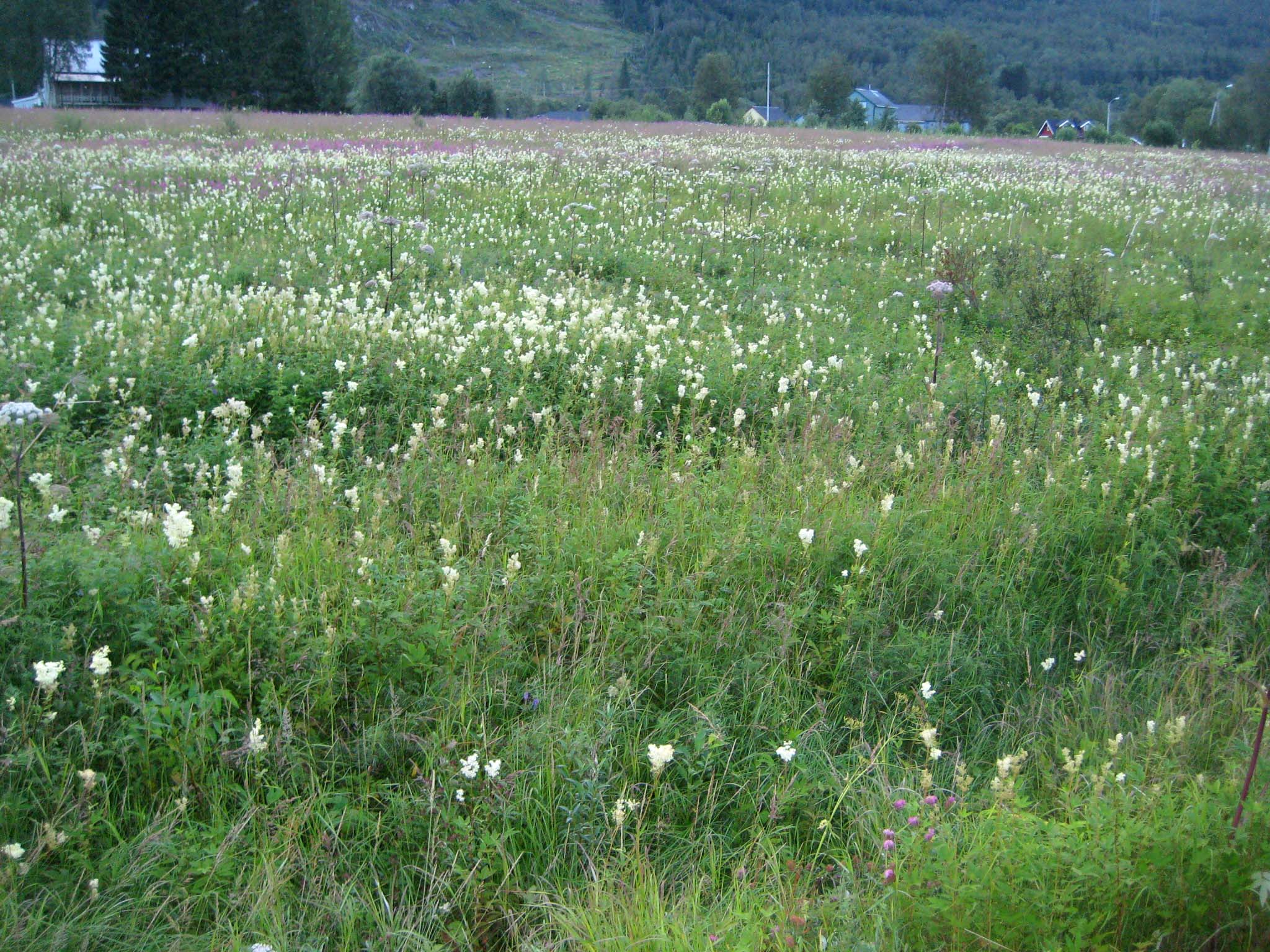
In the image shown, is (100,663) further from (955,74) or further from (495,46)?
(495,46)

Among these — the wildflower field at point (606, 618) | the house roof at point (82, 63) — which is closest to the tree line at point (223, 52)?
the house roof at point (82, 63)

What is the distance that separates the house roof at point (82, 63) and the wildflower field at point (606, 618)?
59.2m

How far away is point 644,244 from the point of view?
11617 millimetres

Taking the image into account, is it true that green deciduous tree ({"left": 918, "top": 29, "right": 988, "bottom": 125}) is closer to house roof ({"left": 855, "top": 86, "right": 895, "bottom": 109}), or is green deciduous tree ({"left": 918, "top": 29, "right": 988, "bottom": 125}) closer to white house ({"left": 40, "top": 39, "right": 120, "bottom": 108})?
house roof ({"left": 855, "top": 86, "right": 895, "bottom": 109})

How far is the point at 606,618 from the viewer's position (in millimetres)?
3949

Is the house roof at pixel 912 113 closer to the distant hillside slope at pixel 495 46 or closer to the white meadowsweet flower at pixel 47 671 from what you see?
the distant hillside slope at pixel 495 46

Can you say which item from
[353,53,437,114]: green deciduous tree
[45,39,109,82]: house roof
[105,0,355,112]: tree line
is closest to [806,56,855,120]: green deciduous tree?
[353,53,437,114]: green deciduous tree

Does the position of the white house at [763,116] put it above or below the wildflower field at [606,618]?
above

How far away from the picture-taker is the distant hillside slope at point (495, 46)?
152125 millimetres

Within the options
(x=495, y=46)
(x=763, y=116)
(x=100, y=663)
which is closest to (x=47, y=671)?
(x=100, y=663)

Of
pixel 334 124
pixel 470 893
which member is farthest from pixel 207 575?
pixel 334 124

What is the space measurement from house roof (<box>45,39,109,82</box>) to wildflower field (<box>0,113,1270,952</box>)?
5918 centimetres

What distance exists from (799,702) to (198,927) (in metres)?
2.37

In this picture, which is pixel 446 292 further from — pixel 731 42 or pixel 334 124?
pixel 731 42
